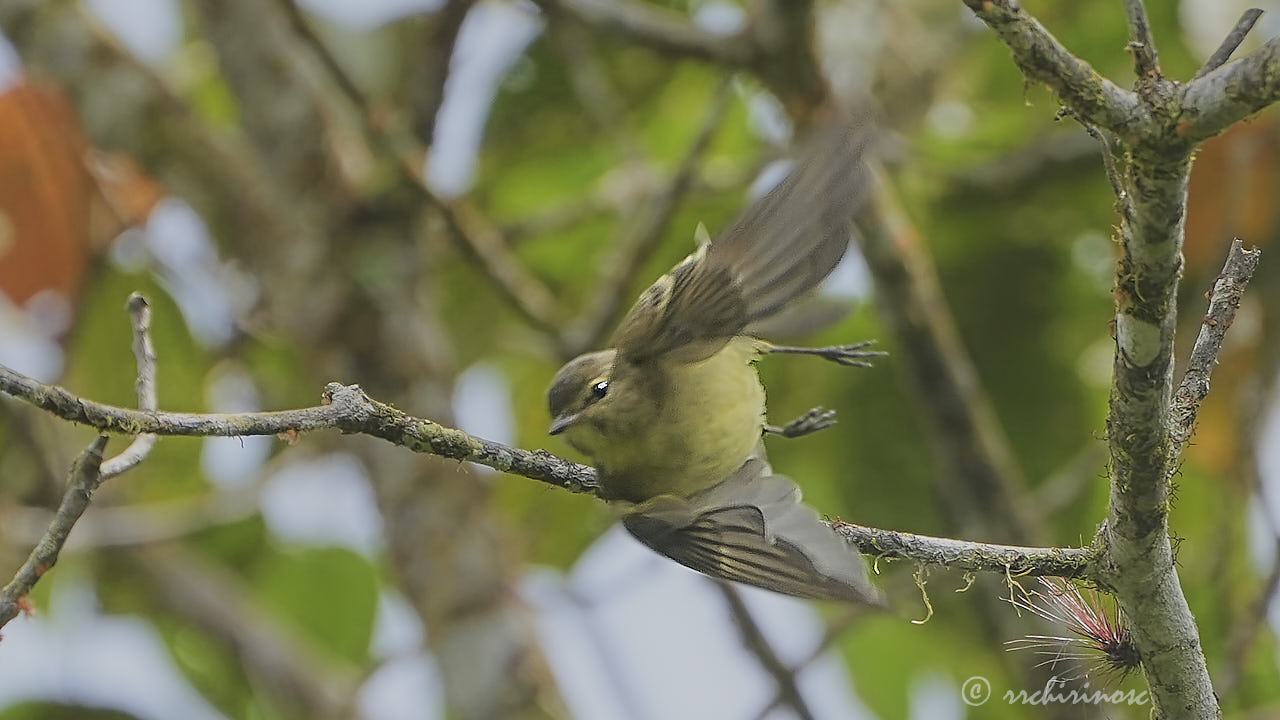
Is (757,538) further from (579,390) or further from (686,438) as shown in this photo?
(579,390)

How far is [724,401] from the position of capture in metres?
2.89

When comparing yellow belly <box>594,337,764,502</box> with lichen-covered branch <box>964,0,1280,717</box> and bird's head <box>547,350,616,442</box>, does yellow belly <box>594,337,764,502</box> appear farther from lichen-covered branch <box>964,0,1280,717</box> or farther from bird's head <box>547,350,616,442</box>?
lichen-covered branch <box>964,0,1280,717</box>

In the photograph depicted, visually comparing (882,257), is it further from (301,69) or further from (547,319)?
(301,69)

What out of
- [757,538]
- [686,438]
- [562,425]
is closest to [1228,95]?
[757,538]

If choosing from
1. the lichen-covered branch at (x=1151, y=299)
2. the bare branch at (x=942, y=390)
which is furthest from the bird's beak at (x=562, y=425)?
the bare branch at (x=942, y=390)

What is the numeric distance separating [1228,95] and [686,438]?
1452 millimetres

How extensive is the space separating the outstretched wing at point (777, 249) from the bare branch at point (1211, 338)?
67cm

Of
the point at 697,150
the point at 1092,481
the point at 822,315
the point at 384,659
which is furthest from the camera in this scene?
the point at 1092,481

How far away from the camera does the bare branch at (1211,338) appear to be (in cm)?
192

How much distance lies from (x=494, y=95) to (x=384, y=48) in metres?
0.57

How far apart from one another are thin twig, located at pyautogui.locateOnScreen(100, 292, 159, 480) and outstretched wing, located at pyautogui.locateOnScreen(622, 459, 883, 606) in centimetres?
88

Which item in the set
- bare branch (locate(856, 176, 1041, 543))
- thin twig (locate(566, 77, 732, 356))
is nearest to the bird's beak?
thin twig (locate(566, 77, 732, 356))

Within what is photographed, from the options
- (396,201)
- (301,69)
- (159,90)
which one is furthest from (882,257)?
(159,90)

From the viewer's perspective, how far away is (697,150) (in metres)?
4.03
